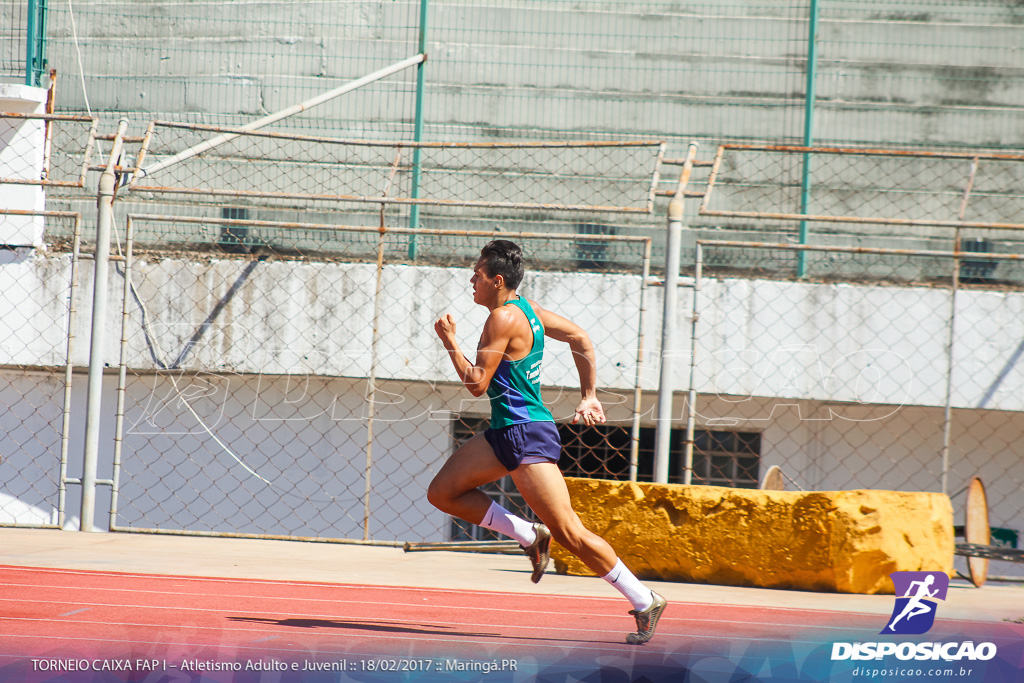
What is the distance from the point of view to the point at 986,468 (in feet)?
27.2

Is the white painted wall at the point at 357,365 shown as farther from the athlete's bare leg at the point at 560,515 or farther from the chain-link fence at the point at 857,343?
the athlete's bare leg at the point at 560,515

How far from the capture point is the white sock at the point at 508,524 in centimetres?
437

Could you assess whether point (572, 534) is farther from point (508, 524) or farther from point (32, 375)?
point (32, 375)

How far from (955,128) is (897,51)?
93 centimetres

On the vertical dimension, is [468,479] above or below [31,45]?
below

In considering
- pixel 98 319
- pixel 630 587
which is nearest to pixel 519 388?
pixel 630 587

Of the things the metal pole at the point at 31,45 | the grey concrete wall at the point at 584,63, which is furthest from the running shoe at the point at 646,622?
the metal pole at the point at 31,45

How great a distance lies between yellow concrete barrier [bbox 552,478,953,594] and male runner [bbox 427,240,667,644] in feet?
4.82

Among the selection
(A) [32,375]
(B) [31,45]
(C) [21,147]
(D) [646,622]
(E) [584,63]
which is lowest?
(D) [646,622]

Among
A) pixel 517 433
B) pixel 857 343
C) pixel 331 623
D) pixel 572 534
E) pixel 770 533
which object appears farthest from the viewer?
pixel 857 343

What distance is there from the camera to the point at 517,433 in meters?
4.08

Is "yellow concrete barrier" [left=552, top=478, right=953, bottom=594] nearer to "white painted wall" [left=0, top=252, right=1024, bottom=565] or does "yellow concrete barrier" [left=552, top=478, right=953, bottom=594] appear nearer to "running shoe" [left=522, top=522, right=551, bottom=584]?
"running shoe" [left=522, top=522, right=551, bottom=584]

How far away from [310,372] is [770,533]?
3817 millimetres

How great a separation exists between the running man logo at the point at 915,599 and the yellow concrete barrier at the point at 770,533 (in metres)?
0.07
